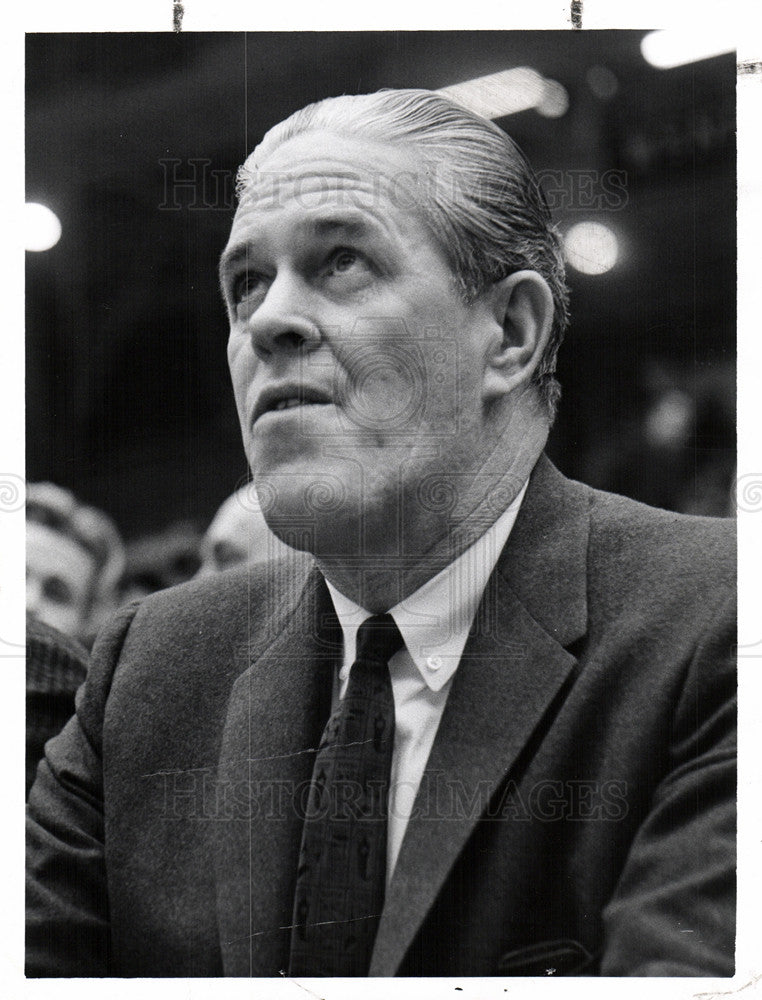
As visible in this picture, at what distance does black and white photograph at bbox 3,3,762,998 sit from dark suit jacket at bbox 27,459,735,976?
1 centimetres

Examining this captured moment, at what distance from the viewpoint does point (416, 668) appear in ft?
12.6

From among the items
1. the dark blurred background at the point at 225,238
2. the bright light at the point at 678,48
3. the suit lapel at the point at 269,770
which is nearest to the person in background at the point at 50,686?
the dark blurred background at the point at 225,238

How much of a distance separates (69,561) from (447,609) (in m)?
1.35

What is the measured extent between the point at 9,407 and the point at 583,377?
202cm

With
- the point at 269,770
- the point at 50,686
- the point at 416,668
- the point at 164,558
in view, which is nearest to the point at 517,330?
the point at 416,668

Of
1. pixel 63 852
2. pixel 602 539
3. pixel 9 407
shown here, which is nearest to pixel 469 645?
pixel 602 539

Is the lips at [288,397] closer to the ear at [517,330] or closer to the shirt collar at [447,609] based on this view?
the ear at [517,330]

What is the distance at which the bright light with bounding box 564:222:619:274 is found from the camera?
13.0 ft

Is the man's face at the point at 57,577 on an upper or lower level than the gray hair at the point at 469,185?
lower

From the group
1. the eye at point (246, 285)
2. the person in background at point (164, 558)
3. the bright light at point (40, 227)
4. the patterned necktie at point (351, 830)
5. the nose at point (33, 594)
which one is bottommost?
the patterned necktie at point (351, 830)

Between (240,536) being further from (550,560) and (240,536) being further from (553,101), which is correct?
(553,101)

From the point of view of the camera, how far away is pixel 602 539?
12.7ft

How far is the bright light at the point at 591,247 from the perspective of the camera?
13.0ft

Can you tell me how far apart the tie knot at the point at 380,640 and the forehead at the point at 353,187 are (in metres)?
1.31
